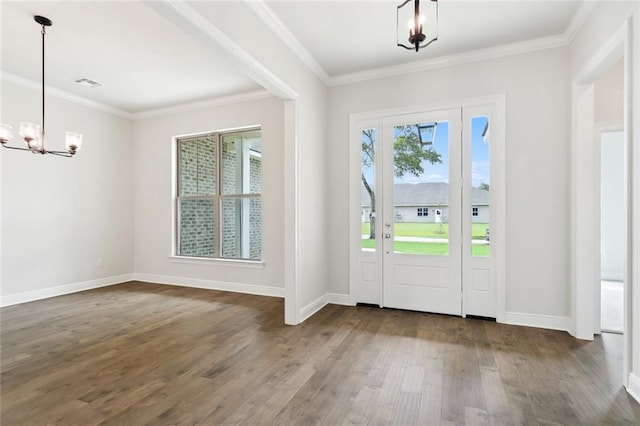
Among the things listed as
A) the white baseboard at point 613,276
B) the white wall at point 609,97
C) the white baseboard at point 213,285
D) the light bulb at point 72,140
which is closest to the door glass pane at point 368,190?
the white baseboard at point 213,285

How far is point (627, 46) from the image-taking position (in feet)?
7.11

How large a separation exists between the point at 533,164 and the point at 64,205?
6.68 meters

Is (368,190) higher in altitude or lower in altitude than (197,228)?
higher

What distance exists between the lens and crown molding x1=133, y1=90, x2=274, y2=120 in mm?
4833

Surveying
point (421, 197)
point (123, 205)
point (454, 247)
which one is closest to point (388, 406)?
point (454, 247)

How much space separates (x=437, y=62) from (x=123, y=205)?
5.82 metres

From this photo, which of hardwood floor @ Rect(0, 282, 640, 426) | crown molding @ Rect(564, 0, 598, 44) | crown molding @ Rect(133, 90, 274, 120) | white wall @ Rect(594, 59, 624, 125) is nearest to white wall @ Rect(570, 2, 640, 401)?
hardwood floor @ Rect(0, 282, 640, 426)

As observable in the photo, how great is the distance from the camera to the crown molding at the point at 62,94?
14.0ft

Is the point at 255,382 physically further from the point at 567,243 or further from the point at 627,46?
the point at 627,46

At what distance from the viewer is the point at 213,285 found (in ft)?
17.0

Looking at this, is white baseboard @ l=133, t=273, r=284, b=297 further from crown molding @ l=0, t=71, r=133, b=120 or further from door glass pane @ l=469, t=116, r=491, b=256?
crown molding @ l=0, t=71, r=133, b=120

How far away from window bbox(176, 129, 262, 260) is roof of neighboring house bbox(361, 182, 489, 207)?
2264 mm

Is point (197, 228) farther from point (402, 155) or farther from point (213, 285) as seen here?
point (402, 155)

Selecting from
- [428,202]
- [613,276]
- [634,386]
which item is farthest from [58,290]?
[613,276]
